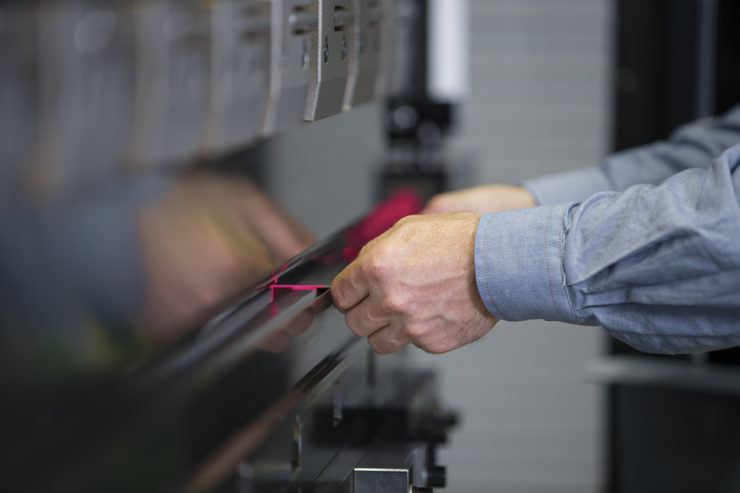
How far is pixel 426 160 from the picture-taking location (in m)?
2.26

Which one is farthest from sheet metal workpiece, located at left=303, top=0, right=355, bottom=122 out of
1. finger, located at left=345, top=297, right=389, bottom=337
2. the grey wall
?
the grey wall

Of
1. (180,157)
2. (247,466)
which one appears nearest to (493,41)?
(180,157)

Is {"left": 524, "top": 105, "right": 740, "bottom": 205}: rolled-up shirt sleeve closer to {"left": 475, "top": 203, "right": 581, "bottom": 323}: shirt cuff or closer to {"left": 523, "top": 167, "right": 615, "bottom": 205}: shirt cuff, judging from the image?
{"left": 523, "top": 167, "right": 615, "bottom": 205}: shirt cuff

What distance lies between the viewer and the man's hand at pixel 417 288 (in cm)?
88

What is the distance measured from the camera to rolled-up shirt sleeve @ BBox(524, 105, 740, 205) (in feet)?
4.38

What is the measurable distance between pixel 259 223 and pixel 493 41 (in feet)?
10.0

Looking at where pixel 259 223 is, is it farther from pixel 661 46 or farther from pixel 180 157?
pixel 661 46

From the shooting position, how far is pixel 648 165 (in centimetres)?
138

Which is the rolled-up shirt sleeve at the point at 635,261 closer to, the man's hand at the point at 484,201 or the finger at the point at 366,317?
the finger at the point at 366,317

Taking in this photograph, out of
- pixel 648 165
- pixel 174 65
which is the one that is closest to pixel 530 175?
pixel 648 165

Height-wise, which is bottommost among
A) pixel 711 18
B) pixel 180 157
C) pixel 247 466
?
pixel 247 466

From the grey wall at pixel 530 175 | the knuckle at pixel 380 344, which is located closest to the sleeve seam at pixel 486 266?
the knuckle at pixel 380 344

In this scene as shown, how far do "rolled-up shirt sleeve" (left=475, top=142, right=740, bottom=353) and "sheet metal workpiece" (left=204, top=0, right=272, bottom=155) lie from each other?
36cm

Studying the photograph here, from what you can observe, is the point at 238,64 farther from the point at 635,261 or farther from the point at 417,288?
the point at 635,261
